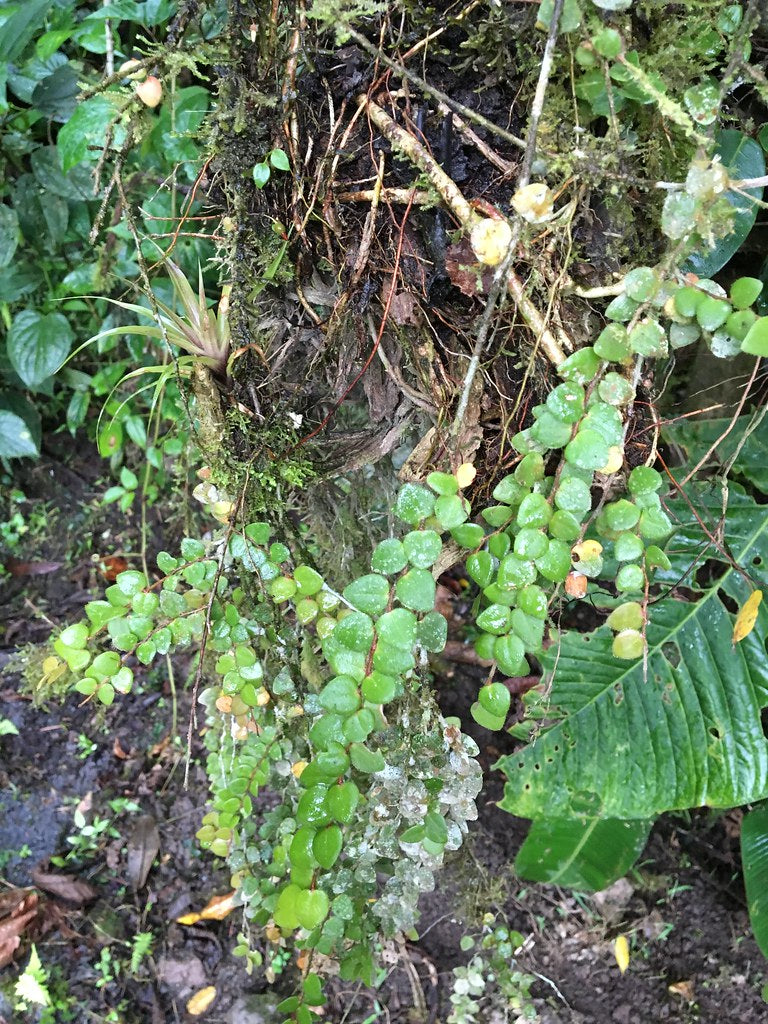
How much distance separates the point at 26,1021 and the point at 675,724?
154 centimetres

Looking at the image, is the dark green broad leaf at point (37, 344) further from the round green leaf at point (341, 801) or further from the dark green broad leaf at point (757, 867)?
the dark green broad leaf at point (757, 867)

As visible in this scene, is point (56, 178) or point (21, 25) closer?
point (21, 25)

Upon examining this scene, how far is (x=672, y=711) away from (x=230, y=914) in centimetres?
114

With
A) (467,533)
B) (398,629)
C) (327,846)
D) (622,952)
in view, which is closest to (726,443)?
(467,533)

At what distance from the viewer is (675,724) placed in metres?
1.04

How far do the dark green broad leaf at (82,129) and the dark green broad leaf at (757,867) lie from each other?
169cm

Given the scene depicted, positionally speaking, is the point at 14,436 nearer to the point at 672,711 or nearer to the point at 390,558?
the point at 390,558

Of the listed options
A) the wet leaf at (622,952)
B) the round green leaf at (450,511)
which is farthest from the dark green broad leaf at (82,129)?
the wet leaf at (622,952)

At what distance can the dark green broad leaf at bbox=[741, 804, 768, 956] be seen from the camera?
1183mm

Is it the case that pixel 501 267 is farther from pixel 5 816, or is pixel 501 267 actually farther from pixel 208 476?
pixel 5 816

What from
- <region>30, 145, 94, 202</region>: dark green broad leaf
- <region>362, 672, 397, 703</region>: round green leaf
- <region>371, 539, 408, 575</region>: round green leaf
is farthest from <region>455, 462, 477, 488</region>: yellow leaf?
<region>30, 145, 94, 202</region>: dark green broad leaf

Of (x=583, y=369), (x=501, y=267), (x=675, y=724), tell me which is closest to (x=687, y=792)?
(x=675, y=724)

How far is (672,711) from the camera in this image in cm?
105

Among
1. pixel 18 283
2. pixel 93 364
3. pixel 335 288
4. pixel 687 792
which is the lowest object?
pixel 687 792
